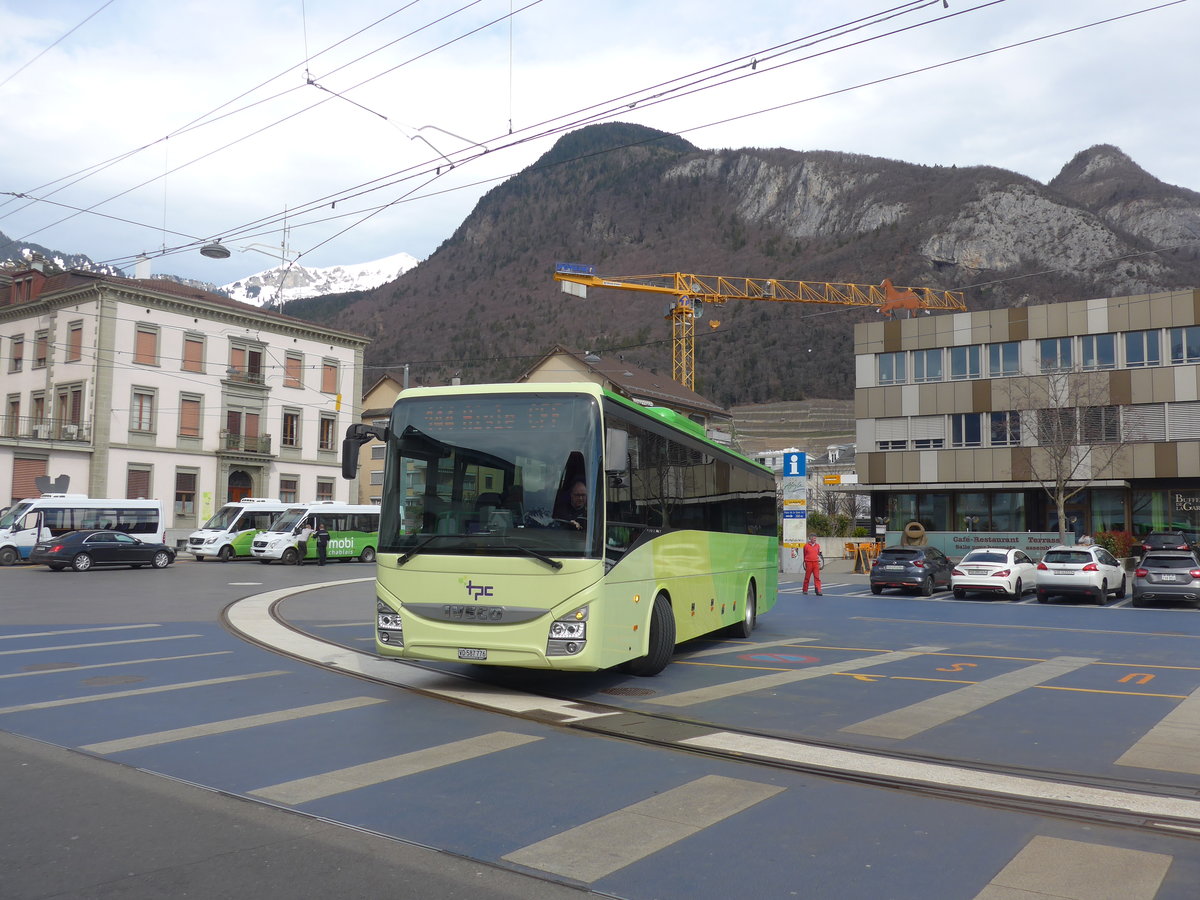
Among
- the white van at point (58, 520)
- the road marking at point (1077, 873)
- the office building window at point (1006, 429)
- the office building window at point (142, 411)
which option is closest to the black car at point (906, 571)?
the office building window at point (1006, 429)

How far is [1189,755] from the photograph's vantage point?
25.9ft

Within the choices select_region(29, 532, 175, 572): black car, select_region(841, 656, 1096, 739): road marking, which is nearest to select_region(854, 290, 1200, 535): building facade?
select_region(841, 656, 1096, 739): road marking

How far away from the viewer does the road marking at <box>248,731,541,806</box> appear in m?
6.23

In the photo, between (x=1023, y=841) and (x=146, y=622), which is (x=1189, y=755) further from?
(x=146, y=622)

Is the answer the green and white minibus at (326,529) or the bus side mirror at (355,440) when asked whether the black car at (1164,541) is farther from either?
the bus side mirror at (355,440)

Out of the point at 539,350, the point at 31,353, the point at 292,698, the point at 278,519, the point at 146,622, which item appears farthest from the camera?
the point at 539,350

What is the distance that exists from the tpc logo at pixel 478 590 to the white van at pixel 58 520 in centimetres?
2960

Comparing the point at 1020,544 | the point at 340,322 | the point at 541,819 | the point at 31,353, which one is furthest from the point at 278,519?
the point at 340,322

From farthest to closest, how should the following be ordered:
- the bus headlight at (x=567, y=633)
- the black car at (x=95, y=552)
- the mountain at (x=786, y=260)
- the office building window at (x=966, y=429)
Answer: the mountain at (x=786, y=260), the office building window at (x=966, y=429), the black car at (x=95, y=552), the bus headlight at (x=567, y=633)

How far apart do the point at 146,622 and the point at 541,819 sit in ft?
43.1

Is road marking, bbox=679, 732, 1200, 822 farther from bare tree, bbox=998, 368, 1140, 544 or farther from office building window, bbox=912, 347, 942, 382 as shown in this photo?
office building window, bbox=912, 347, 942, 382

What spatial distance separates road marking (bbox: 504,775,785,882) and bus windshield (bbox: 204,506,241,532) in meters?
38.6

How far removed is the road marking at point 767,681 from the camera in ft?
33.9

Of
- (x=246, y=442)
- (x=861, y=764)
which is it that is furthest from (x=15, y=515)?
(x=861, y=764)
